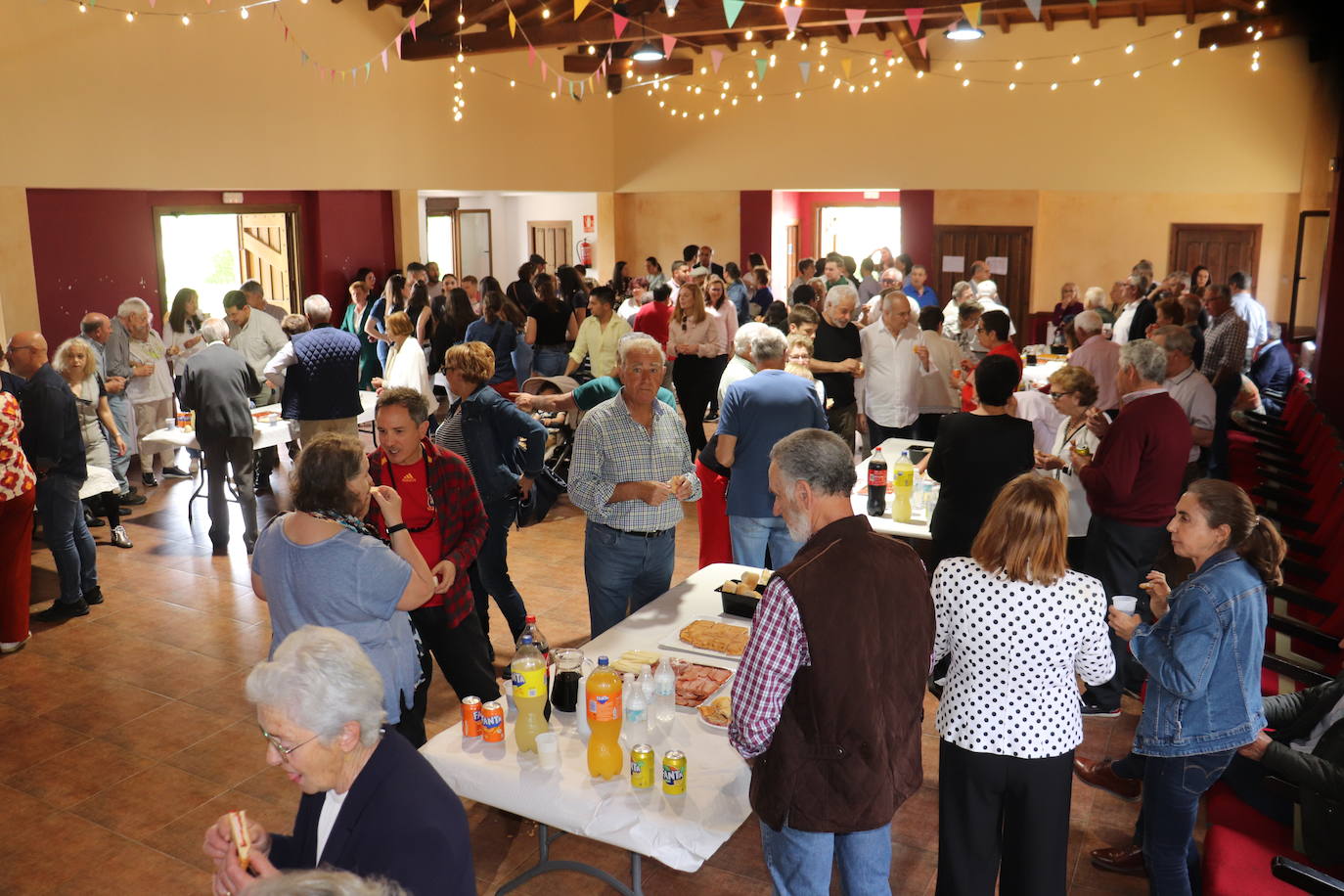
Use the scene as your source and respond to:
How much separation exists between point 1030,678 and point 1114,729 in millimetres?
2095

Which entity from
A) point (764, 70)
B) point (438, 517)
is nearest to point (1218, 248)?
point (764, 70)

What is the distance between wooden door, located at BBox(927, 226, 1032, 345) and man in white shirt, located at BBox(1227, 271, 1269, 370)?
155 inches

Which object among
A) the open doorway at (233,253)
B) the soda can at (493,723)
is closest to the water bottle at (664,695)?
the soda can at (493,723)

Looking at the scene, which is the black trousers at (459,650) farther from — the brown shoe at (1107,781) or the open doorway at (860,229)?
the open doorway at (860,229)

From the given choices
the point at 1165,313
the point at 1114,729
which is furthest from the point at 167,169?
the point at 1114,729

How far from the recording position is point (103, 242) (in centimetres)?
982

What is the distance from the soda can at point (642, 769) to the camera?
2.70 meters

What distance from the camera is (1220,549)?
2.91 metres

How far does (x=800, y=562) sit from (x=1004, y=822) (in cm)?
104

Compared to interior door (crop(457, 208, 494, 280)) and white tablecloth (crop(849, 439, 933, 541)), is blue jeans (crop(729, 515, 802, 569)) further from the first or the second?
interior door (crop(457, 208, 494, 280))

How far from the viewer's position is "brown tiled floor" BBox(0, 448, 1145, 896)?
3553 millimetres

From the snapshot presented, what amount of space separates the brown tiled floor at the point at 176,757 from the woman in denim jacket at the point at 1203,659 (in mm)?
616

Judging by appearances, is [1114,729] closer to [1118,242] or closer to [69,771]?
[69,771]

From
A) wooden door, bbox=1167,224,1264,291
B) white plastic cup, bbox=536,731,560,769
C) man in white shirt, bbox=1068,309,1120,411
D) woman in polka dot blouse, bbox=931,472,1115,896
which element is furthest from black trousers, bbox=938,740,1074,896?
wooden door, bbox=1167,224,1264,291
